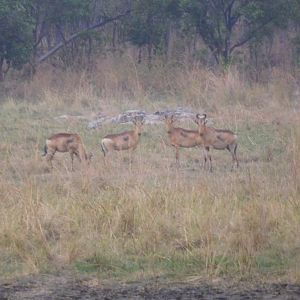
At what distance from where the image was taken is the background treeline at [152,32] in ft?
77.0

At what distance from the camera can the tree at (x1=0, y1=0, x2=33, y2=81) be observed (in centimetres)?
2247

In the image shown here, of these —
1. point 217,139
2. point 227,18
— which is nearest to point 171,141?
point 217,139

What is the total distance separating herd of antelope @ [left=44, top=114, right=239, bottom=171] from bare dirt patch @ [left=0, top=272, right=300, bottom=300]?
535cm

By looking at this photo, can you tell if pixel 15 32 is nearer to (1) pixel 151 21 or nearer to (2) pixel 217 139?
(1) pixel 151 21

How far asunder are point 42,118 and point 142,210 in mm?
9285

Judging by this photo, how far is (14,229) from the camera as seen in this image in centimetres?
915

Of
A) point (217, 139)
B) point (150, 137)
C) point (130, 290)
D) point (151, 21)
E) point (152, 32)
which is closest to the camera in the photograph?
point (130, 290)

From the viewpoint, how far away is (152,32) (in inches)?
990

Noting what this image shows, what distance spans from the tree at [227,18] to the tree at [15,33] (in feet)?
13.1

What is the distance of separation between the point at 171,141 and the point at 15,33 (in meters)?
9.72

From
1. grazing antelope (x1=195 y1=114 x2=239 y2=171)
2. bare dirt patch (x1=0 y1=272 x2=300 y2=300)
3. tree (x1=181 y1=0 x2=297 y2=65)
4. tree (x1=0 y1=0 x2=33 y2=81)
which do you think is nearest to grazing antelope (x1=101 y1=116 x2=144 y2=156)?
grazing antelope (x1=195 y1=114 x2=239 y2=171)

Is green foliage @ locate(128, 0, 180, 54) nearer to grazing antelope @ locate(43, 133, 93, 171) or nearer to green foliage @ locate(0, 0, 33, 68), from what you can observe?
green foliage @ locate(0, 0, 33, 68)

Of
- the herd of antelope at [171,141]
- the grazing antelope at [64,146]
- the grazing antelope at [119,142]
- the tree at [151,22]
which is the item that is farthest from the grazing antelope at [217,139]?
the tree at [151,22]

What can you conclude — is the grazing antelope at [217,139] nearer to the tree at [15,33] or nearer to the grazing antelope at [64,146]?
the grazing antelope at [64,146]
